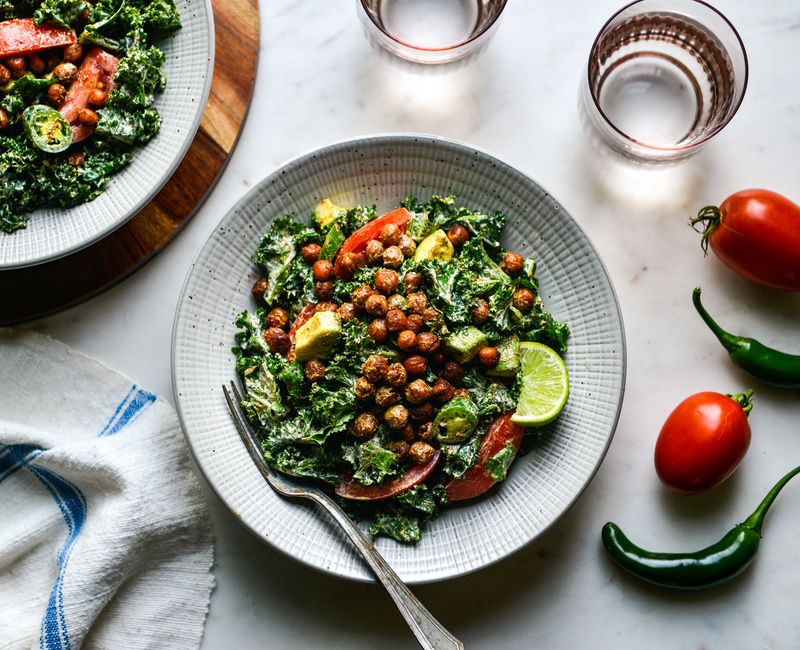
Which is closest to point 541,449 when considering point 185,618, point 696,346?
point 696,346

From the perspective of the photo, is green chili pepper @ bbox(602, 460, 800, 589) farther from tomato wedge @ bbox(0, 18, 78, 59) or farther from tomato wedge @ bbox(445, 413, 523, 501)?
tomato wedge @ bbox(0, 18, 78, 59)

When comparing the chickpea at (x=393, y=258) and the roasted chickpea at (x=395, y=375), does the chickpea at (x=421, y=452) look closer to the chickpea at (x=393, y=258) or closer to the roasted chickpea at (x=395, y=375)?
the roasted chickpea at (x=395, y=375)

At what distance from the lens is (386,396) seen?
7.50 ft

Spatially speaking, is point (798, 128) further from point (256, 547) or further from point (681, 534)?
point (256, 547)

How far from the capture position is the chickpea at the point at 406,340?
227 centimetres

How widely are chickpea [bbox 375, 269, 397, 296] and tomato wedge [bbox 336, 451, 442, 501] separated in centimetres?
56

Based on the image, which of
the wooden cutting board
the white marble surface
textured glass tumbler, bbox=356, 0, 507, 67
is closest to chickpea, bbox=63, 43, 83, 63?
the wooden cutting board

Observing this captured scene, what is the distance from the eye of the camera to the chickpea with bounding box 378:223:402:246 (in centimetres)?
243

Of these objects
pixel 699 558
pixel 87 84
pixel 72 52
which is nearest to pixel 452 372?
pixel 699 558

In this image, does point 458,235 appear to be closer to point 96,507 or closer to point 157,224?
point 157,224

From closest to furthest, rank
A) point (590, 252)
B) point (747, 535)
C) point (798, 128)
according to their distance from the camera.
Answer: point (590, 252)
point (747, 535)
point (798, 128)

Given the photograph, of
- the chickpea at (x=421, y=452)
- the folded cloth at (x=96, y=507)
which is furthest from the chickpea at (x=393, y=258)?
the folded cloth at (x=96, y=507)

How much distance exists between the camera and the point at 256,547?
272 cm

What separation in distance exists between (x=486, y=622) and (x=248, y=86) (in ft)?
7.32
